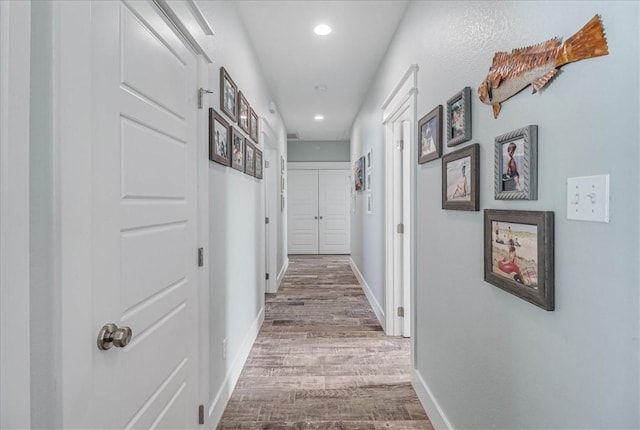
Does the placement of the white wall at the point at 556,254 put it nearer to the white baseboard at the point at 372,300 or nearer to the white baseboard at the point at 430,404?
the white baseboard at the point at 430,404

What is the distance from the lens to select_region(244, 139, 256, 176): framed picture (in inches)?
105

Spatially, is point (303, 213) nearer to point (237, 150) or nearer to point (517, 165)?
point (237, 150)

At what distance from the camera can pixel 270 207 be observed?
4.61 metres

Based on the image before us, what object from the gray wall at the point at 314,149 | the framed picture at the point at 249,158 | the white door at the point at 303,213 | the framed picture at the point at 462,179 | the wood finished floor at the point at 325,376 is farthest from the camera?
the white door at the point at 303,213

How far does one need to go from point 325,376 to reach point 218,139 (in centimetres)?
174

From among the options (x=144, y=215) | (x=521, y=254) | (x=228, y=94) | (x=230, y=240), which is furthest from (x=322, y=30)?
(x=521, y=254)

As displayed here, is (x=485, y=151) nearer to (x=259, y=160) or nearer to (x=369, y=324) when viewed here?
(x=259, y=160)

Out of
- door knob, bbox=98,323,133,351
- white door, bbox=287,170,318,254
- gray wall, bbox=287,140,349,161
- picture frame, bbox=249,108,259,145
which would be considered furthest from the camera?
white door, bbox=287,170,318,254

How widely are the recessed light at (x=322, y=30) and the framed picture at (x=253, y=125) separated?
31.6 inches

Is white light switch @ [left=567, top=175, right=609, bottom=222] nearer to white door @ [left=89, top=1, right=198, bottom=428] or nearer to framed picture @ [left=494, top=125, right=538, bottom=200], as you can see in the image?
framed picture @ [left=494, top=125, right=538, bottom=200]

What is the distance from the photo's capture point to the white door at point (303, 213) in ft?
26.1

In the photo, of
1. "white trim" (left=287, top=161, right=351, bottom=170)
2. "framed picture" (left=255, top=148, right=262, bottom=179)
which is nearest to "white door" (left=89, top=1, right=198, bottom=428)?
"framed picture" (left=255, top=148, right=262, bottom=179)

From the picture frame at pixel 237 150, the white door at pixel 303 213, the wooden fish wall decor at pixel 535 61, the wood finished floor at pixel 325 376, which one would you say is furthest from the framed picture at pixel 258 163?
the white door at pixel 303 213

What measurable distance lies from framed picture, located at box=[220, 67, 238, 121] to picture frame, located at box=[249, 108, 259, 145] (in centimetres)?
53
